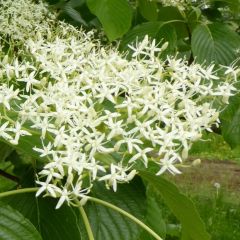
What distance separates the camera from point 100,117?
79cm

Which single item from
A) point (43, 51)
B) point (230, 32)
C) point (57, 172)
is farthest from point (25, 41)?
point (230, 32)

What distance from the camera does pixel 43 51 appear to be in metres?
0.97

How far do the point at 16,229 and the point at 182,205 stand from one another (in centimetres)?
24

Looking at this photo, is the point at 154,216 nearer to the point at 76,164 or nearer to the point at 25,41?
the point at 25,41

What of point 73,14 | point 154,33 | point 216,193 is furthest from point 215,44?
point 216,193

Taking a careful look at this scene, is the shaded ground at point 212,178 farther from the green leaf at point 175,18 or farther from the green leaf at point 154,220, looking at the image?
the green leaf at point 154,220

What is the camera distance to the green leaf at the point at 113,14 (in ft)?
4.51

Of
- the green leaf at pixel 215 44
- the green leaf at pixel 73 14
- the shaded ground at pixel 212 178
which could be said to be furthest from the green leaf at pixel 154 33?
the shaded ground at pixel 212 178

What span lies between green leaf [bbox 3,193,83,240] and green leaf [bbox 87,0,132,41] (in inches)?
20.4

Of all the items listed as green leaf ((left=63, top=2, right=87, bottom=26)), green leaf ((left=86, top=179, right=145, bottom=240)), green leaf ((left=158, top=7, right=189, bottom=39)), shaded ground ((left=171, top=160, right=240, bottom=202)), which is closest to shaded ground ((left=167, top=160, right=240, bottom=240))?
shaded ground ((left=171, top=160, right=240, bottom=202))

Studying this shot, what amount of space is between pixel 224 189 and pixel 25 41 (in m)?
2.88

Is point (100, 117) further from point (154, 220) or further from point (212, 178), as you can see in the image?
point (212, 178)

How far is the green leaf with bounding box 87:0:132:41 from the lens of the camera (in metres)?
1.37

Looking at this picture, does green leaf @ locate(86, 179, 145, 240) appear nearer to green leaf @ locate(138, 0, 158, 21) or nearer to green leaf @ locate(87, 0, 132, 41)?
green leaf @ locate(87, 0, 132, 41)
